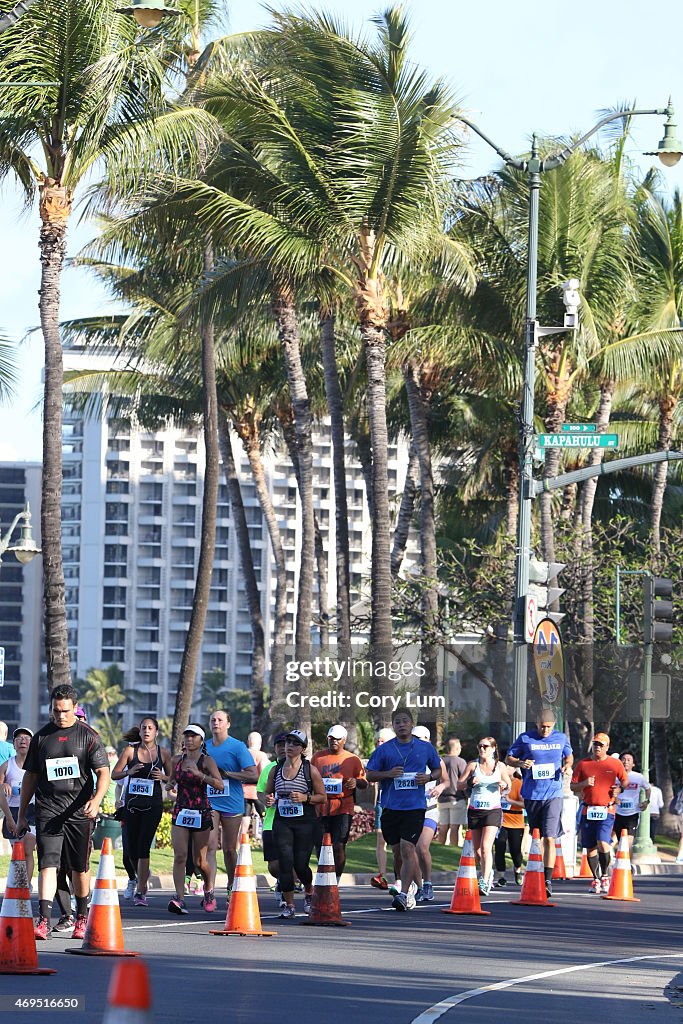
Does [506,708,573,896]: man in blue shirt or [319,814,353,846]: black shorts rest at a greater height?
[506,708,573,896]: man in blue shirt

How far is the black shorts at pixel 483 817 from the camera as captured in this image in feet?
60.1

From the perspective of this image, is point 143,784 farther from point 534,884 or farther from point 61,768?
point 534,884

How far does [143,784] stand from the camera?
1614 cm

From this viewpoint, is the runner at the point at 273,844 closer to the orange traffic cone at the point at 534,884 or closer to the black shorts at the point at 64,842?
the orange traffic cone at the point at 534,884

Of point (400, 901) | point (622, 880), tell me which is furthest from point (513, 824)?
point (400, 901)

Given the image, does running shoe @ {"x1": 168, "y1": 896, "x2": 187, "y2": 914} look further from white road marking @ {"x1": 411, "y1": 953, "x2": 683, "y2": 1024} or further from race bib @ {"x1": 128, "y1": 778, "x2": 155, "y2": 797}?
white road marking @ {"x1": 411, "y1": 953, "x2": 683, "y2": 1024}

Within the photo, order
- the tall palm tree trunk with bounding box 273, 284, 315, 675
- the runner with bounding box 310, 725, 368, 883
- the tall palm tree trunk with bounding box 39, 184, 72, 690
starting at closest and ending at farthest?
the runner with bounding box 310, 725, 368, 883
the tall palm tree trunk with bounding box 39, 184, 72, 690
the tall palm tree trunk with bounding box 273, 284, 315, 675

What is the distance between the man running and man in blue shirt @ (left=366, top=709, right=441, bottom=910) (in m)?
4.27

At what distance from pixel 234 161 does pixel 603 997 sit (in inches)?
771

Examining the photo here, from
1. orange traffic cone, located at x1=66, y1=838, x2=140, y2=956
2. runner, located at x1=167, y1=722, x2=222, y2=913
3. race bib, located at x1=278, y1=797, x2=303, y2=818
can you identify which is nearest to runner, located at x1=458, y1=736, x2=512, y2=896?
race bib, located at x1=278, y1=797, x2=303, y2=818

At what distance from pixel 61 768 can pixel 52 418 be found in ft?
33.1

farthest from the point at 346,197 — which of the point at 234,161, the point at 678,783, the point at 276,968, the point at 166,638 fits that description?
the point at 166,638

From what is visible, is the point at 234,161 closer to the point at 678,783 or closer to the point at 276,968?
the point at 276,968

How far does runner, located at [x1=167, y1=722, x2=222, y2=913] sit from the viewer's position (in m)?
15.8
